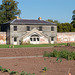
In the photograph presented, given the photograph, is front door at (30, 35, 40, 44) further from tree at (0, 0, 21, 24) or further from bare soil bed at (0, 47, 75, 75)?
bare soil bed at (0, 47, 75, 75)

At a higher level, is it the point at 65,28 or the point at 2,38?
the point at 65,28

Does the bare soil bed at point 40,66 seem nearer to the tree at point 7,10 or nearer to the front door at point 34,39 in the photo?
the front door at point 34,39

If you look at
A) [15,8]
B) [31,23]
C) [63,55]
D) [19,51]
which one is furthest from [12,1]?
[63,55]

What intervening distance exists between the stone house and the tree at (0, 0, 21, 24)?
17.6m

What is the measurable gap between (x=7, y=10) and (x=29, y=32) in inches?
891

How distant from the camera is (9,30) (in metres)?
50.5

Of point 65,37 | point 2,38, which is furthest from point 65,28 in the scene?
point 2,38

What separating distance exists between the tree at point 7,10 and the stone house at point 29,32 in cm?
1757

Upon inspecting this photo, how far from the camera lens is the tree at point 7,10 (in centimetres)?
6988

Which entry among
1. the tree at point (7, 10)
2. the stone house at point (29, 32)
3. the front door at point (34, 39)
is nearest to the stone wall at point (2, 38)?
the stone house at point (29, 32)

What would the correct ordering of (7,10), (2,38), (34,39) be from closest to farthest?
(2,38)
(34,39)
(7,10)

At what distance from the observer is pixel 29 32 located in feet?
168

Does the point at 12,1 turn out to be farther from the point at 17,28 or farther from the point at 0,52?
the point at 0,52

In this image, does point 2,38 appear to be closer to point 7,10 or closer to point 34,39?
point 34,39
